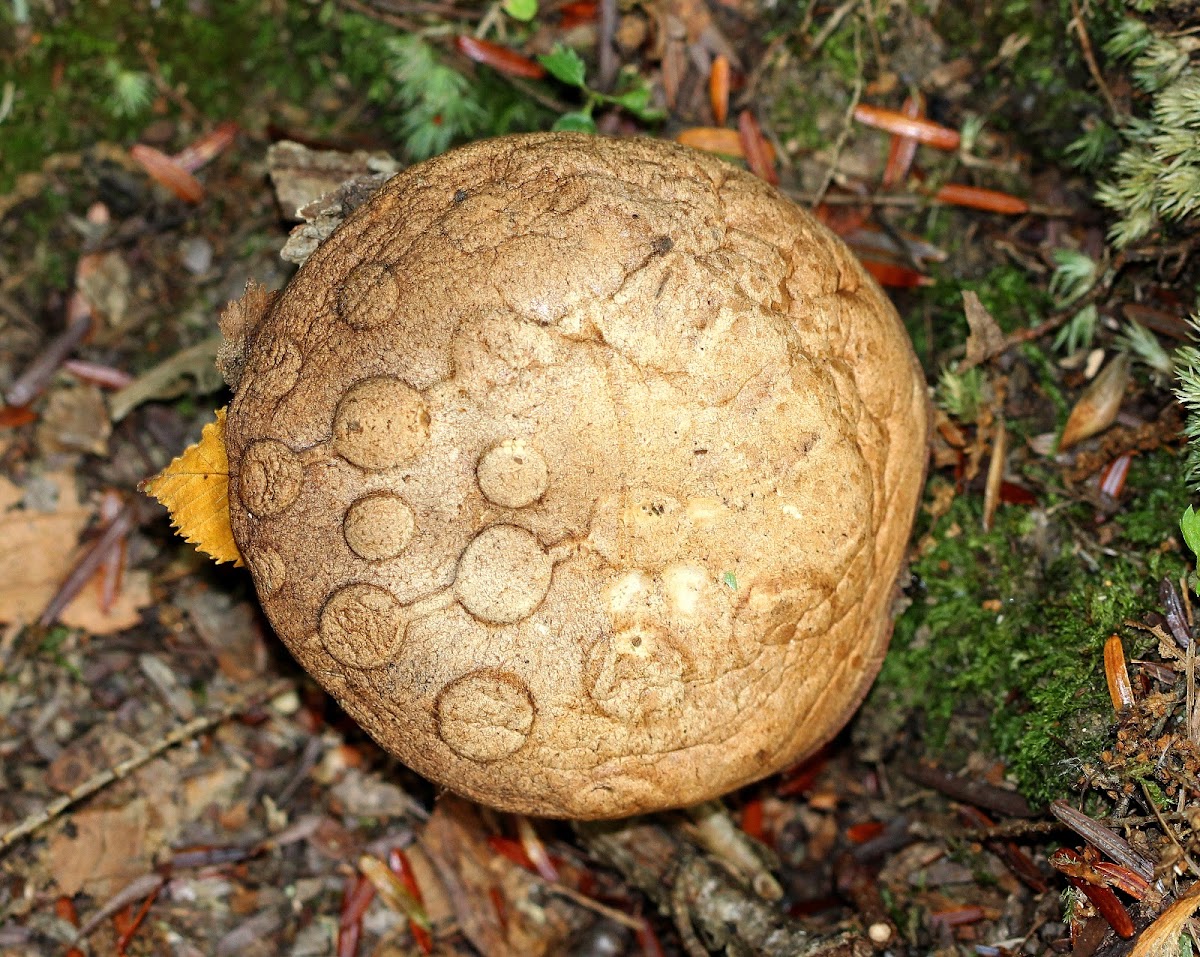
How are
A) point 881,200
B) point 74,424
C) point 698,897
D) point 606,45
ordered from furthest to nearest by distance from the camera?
point 74,424
point 606,45
point 881,200
point 698,897

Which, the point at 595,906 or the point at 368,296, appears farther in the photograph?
the point at 595,906

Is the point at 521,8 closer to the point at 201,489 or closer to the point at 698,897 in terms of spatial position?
the point at 201,489

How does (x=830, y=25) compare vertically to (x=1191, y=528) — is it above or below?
above

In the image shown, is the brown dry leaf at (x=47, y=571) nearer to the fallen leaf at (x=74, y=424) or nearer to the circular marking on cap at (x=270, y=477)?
the fallen leaf at (x=74, y=424)

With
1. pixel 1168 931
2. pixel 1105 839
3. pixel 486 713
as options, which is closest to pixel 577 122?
pixel 486 713

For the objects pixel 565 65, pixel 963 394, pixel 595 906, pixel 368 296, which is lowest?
pixel 595 906

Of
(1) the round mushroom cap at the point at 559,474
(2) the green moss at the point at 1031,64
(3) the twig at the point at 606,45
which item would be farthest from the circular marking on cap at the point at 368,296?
(2) the green moss at the point at 1031,64

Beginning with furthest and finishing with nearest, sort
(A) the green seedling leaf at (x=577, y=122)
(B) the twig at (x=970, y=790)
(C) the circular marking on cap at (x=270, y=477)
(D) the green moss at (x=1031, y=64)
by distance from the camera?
1. (A) the green seedling leaf at (x=577, y=122)
2. (D) the green moss at (x=1031, y=64)
3. (B) the twig at (x=970, y=790)
4. (C) the circular marking on cap at (x=270, y=477)

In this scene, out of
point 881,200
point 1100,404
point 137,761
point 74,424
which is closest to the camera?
point 1100,404
